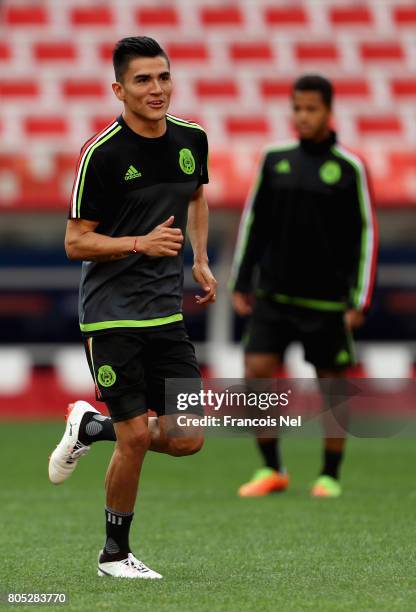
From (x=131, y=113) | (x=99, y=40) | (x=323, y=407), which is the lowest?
(x=323, y=407)

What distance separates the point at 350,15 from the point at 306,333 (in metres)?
9.60

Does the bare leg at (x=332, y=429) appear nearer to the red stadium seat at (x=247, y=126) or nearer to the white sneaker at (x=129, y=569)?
the white sneaker at (x=129, y=569)

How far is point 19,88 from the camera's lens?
16.5 meters

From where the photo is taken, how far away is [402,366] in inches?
608

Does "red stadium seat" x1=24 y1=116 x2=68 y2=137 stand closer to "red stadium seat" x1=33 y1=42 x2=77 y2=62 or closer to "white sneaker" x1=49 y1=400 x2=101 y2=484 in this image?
"red stadium seat" x1=33 y1=42 x2=77 y2=62

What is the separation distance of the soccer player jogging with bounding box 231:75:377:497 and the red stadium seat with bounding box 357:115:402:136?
310 inches

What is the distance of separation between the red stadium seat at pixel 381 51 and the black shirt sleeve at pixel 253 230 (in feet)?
28.7

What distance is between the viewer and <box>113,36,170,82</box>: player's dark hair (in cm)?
529

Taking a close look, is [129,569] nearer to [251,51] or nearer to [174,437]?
[174,437]

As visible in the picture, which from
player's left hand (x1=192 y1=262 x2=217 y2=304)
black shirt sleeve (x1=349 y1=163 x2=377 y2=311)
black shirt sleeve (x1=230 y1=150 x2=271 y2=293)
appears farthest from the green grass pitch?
black shirt sleeve (x1=230 y1=150 x2=271 y2=293)

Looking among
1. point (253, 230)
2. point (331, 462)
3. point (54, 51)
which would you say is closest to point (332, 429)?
point (331, 462)

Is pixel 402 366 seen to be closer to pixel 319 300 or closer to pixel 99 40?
pixel 99 40

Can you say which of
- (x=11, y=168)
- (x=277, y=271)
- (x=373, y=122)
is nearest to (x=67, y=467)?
(x=277, y=271)

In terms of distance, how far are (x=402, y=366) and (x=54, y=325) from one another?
14.2ft
